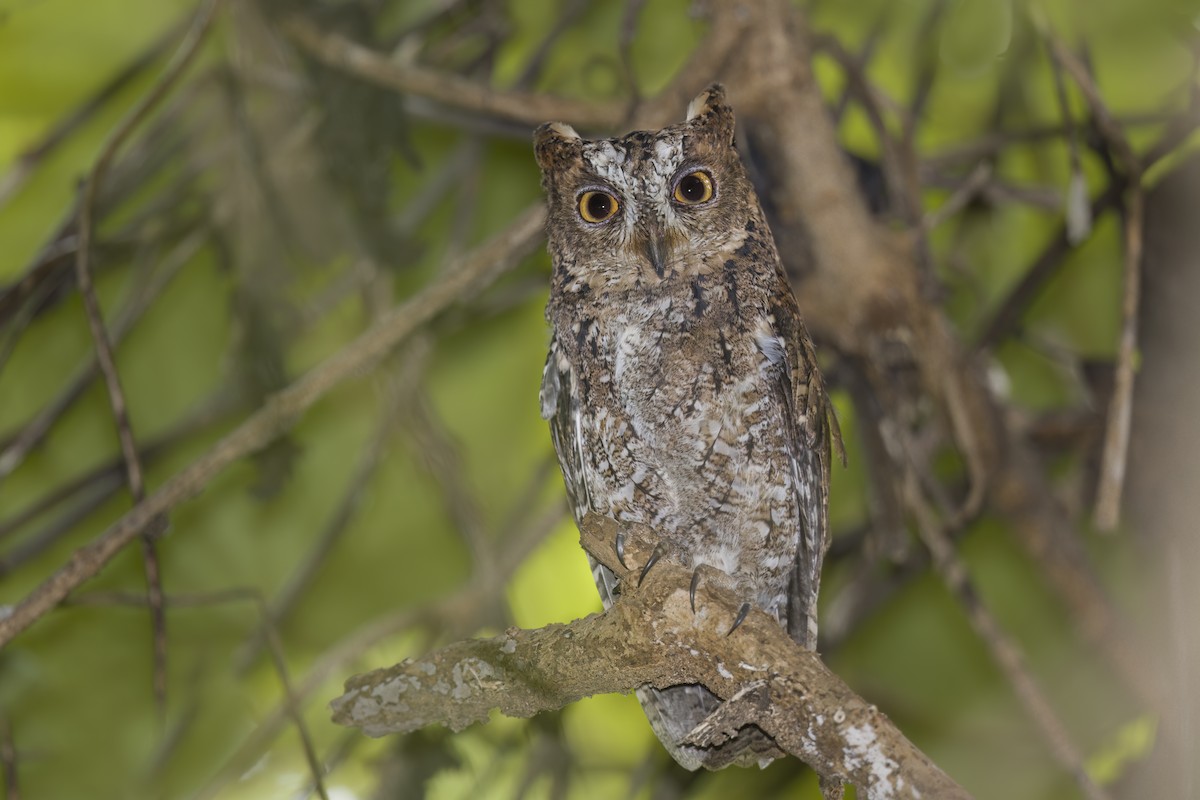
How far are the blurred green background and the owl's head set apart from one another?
41 cm

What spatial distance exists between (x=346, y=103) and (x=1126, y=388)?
186 cm

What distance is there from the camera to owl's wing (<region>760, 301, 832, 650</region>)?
6.13ft

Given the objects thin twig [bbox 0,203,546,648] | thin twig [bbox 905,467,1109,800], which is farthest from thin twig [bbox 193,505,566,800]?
thin twig [bbox 905,467,1109,800]

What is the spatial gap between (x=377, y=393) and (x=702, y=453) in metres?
0.65

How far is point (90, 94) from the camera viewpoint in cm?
282

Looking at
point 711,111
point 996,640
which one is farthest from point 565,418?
point 996,640

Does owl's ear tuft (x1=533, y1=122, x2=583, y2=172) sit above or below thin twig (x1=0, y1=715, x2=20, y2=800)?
above

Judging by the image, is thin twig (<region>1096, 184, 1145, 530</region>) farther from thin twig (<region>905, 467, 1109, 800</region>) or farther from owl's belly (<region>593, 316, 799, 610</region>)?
owl's belly (<region>593, 316, 799, 610</region>)

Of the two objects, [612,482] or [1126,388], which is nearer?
[612,482]

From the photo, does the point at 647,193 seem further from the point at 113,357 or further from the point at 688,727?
the point at 113,357

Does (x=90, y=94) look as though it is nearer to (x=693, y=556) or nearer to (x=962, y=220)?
(x=693, y=556)

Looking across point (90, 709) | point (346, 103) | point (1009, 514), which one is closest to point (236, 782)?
point (90, 709)

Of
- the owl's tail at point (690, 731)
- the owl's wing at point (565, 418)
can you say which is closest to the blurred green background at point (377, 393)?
the owl's wing at point (565, 418)

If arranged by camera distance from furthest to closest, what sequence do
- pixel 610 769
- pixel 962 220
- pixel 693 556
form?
pixel 962 220
pixel 610 769
pixel 693 556
